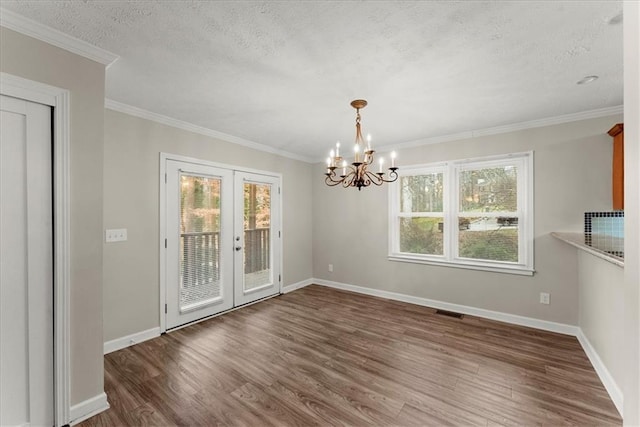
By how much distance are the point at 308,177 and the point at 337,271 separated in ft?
6.16

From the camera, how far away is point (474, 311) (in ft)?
12.0

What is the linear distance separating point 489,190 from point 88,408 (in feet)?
14.9

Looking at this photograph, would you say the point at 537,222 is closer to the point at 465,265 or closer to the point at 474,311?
the point at 465,265

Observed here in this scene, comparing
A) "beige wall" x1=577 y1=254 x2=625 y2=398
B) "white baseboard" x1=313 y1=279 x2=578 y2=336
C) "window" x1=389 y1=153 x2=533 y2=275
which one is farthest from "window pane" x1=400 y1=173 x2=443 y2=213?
"beige wall" x1=577 y1=254 x2=625 y2=398

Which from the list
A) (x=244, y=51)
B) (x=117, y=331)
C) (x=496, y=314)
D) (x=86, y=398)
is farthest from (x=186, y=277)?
(x=496, y=314)

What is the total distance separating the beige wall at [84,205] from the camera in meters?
1.78

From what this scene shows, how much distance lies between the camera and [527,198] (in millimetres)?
3328

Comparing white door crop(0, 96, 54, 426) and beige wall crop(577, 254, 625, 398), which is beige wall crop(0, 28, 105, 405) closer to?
white door crop(0, 96, 54, 426)

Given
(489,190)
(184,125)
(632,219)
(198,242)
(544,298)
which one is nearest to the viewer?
(632,219)

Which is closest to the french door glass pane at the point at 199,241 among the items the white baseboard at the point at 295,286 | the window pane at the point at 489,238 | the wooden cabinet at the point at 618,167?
the white baseboard at the point at 295,286

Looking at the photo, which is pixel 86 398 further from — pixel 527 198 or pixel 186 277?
pixel 527 198

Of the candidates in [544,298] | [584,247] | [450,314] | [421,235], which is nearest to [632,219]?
[584,247]

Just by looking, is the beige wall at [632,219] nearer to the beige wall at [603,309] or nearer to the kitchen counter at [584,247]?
the kitchen counter at [584,247]

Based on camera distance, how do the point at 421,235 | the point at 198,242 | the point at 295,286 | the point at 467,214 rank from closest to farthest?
the point at 198,242, the point at 467,214, the point at 421,235, the point at 295,286
